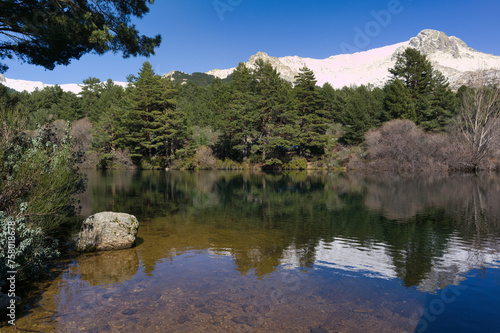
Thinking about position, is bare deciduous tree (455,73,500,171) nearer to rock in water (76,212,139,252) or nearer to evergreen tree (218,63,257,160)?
evergreen tree (218,63,257,160)

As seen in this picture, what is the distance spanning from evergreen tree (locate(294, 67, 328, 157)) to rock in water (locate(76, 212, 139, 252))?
137 feet

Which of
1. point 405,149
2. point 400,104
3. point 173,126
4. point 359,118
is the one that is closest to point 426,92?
point 400,104

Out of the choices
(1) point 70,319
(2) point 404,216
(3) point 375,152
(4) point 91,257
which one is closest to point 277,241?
(4) point 91,257

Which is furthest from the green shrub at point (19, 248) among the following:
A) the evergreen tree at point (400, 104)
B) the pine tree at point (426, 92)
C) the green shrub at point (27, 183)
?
the pine tree at point (426, 92)

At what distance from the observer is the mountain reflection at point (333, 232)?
7742mm

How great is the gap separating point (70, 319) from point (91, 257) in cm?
343

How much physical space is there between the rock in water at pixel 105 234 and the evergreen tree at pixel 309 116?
41877 millimetres

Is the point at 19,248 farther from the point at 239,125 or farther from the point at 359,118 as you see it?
the point at 359,118

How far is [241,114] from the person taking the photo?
4875 cm

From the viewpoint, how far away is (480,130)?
129 ft

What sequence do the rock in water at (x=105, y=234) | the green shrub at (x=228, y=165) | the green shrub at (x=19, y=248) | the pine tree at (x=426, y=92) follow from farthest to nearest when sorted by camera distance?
the green shrub at (x=228, y=165) → the pine tree at (x=426, y=92) → the rock in water at (x=105, y=234) → the green shrub at (x=19, y=248)

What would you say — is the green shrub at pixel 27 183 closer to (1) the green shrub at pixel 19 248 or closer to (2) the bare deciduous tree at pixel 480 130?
(1) the green shrub at pixel 19 248

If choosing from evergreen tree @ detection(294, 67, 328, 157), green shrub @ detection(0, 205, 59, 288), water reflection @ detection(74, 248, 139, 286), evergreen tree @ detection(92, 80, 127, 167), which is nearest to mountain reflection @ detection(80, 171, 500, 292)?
water reflection @ detection(74, 248, 139, 286)

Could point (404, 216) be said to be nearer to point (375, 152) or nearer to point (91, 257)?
point (91, 257)
